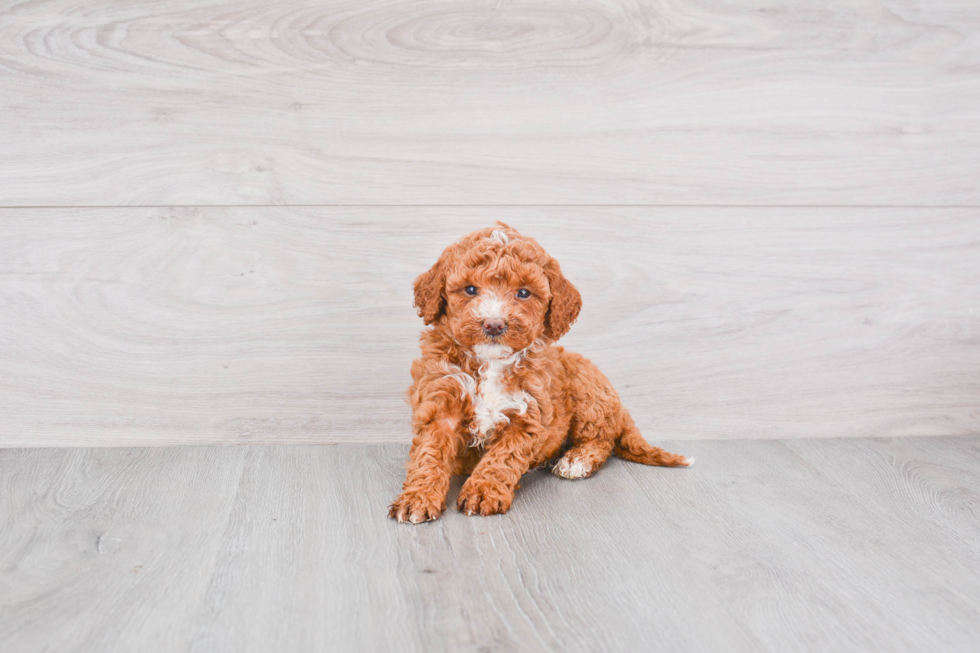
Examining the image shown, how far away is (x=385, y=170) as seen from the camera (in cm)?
178

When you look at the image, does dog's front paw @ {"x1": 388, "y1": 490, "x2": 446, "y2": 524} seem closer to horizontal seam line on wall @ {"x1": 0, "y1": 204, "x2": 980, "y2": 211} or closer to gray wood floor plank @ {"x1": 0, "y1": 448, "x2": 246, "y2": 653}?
gray wood floor plank @ {"x1": 0, "y1": 448, "x2": 246, "y2": 653}

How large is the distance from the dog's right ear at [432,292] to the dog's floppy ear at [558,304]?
0.20m

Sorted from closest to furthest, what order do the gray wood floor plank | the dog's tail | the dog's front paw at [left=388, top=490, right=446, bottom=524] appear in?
the gray wood floor plank, the dog's front paw at [left=388, top=490, right=446, bottom=524], the dog's tail

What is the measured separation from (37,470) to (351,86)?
43.0 inches

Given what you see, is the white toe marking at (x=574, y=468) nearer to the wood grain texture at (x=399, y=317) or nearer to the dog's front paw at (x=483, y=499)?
the dog's front paw at (x=483, y=499)

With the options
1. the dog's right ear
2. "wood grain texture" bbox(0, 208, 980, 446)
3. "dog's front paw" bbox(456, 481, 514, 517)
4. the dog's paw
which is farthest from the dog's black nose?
"wood grain texture" bbox(0, 208, 980, 446)

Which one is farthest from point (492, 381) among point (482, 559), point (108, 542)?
point (108, 542)

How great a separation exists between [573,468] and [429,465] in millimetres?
347

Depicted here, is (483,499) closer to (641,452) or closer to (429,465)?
(429,465)

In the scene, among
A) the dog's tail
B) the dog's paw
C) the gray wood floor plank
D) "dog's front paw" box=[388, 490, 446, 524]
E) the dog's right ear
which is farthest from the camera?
the dog's tail

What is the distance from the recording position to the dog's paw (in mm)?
1570

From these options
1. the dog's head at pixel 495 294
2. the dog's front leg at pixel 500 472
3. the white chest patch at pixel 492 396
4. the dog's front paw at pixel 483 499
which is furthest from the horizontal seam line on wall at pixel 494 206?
the dog's front paw at pixel 483 499

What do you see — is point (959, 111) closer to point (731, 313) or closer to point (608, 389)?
point (731, 313)

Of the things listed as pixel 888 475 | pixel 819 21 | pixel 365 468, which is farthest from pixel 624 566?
pixel 819 21
